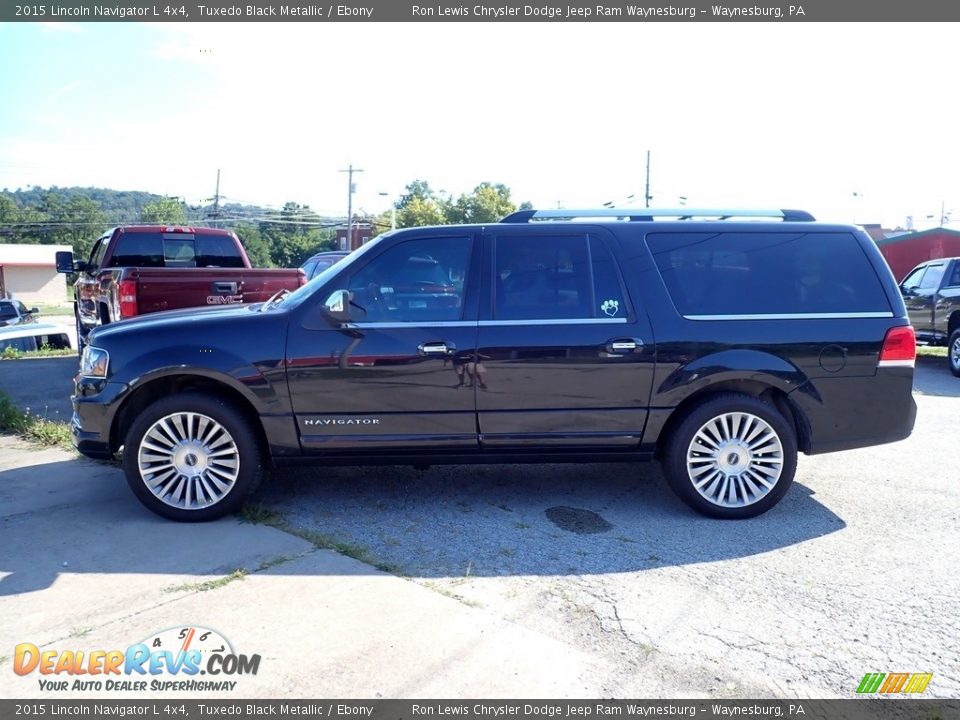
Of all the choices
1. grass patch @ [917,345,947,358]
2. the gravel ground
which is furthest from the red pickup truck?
grass patch @ [917,345,947,358]

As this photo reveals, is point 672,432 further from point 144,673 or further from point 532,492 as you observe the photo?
point 144,673

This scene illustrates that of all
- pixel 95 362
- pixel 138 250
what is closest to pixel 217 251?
pixel 138 250

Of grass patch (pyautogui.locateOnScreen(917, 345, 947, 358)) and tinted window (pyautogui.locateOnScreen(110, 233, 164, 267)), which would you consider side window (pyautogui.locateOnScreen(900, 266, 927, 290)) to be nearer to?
grass patch (pyautogui.locateOnScreen(917, 345, 947, 358))

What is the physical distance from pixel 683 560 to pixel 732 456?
95cm

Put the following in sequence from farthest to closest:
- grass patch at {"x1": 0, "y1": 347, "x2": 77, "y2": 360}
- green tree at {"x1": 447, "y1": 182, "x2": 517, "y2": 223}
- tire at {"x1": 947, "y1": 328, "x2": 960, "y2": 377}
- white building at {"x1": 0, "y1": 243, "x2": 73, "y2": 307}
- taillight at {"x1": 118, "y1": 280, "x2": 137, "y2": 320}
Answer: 1. green tree at {"x1": 447, "y1": 182, "x2": 517, "y2": 223}
2. white building at {"x1": 0, "y1": 243, "x2": 73, "y2": 307}
3. grass patch at {"x1": 0, "y1": 347, "x2": 77, "y2": 360}
4. tire at {"x1": 947, "y1": 328, "x2": 960, "y2": 377}
5. taillight at {"x1": 118, "y1": 280, "x2": 137, "y2": 320}

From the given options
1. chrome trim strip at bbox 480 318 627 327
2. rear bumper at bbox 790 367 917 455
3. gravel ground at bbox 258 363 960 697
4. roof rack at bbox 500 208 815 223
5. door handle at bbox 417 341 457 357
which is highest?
roof rack at bbox 500 208 815 223

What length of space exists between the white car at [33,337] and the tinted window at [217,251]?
18.0ft

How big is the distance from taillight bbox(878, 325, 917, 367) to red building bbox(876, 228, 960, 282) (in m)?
28.5

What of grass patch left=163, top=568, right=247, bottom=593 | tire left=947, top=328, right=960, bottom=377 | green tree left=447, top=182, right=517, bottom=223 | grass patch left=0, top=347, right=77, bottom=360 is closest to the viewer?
grass patch left=163, top=568, right=247, bottom=593

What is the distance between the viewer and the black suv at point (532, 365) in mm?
4602

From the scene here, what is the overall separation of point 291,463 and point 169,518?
0.84 m

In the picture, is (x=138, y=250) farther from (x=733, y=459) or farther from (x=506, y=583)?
(x=733, y=459)

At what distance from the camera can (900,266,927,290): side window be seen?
1358cm
